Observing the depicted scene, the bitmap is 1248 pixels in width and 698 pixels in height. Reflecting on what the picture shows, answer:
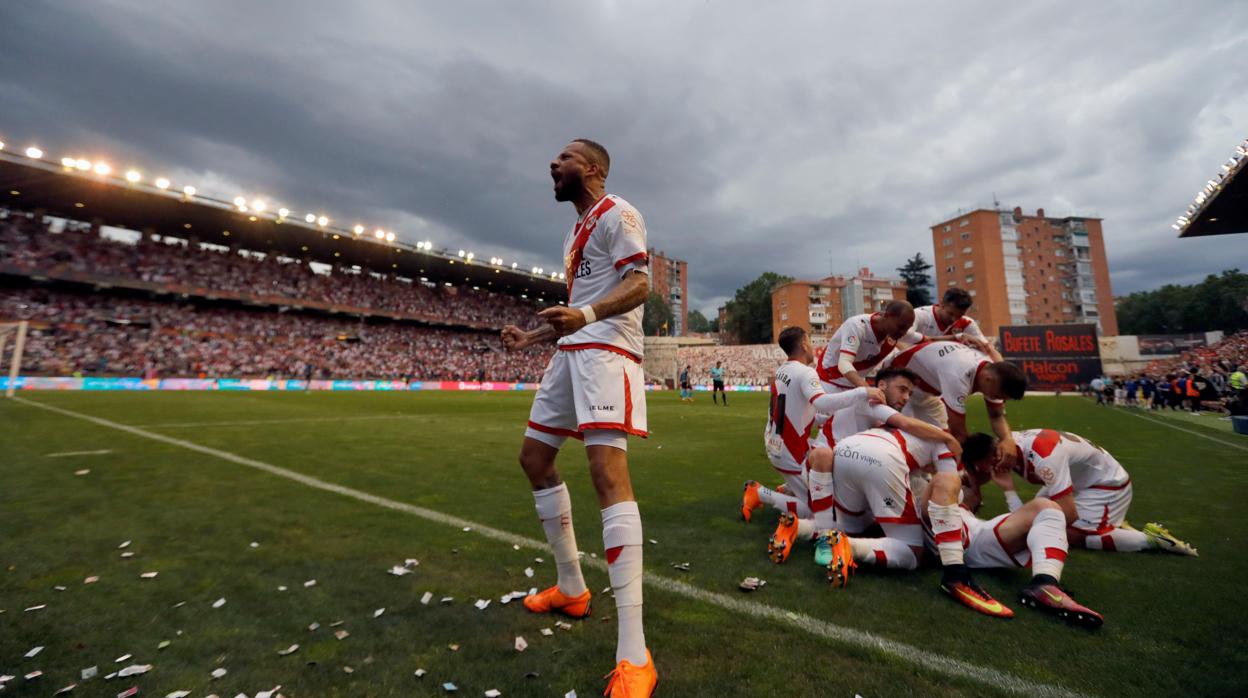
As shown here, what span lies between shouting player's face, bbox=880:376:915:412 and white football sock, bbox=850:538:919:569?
126cm

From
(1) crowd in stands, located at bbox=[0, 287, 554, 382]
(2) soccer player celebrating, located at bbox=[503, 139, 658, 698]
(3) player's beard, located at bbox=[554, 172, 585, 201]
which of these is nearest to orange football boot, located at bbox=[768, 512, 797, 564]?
(2) soccer player celebrating, located at bbox=[503, 139, 658, 698]

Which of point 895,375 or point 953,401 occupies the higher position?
point 895,375

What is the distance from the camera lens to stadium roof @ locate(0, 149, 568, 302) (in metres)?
30.1

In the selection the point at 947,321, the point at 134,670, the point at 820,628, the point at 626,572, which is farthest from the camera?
the point at 947,321

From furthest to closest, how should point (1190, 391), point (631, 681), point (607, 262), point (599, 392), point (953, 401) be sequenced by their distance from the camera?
point (1190, 391), point (953, 401), point (607, 262), point (599, 392), point (631, 681)

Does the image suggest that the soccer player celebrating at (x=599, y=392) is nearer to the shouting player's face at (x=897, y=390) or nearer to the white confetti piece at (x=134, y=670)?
the white confetti piece at (x=134, y=670)

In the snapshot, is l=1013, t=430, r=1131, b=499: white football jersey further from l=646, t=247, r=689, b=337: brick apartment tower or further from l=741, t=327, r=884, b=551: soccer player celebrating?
l=646, t=247, r=689, b=337: brick apartment tower

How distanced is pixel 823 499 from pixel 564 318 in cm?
262

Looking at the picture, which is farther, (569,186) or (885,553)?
(885,553)

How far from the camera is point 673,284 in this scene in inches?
4926

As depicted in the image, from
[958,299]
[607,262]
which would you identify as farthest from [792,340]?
[607,262]

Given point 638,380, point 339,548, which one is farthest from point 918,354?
point 339,548

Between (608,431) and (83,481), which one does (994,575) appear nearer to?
(608,431)

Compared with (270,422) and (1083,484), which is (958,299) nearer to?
(1083,484)
